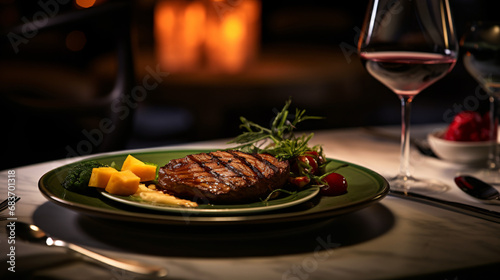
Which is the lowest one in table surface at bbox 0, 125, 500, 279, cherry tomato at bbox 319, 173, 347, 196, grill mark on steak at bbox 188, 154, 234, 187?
table surface at bbox 0, 125, 500, 279

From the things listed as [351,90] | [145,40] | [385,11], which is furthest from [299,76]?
[385,11]

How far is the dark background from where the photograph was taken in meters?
4.38

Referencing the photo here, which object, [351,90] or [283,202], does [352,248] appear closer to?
[283,202]

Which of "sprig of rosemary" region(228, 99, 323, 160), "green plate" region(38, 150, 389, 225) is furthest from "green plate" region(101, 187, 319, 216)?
"sprig of rosemary" region(228, 99, 323, 160)

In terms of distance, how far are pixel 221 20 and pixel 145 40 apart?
743mm

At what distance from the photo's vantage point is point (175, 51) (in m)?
5.00

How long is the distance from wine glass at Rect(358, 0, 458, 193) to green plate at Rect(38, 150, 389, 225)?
8.8 inches

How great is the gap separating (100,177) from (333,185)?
0.41 m

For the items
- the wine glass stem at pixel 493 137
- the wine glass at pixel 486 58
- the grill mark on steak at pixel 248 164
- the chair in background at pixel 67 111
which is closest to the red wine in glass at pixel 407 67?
the wine glass at pixel 486 58

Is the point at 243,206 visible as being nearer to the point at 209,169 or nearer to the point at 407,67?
the point at 209,169

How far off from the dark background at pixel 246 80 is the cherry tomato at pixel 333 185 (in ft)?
6.87

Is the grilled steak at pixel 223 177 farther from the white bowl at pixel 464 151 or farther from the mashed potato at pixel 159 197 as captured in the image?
the white bowl at pixel 464 151

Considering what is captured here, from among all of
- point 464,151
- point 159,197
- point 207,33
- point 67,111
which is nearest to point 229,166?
point 159,197

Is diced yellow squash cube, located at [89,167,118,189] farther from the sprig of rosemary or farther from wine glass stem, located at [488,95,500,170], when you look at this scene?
wine glass stem, located at [488,95,500,170]
